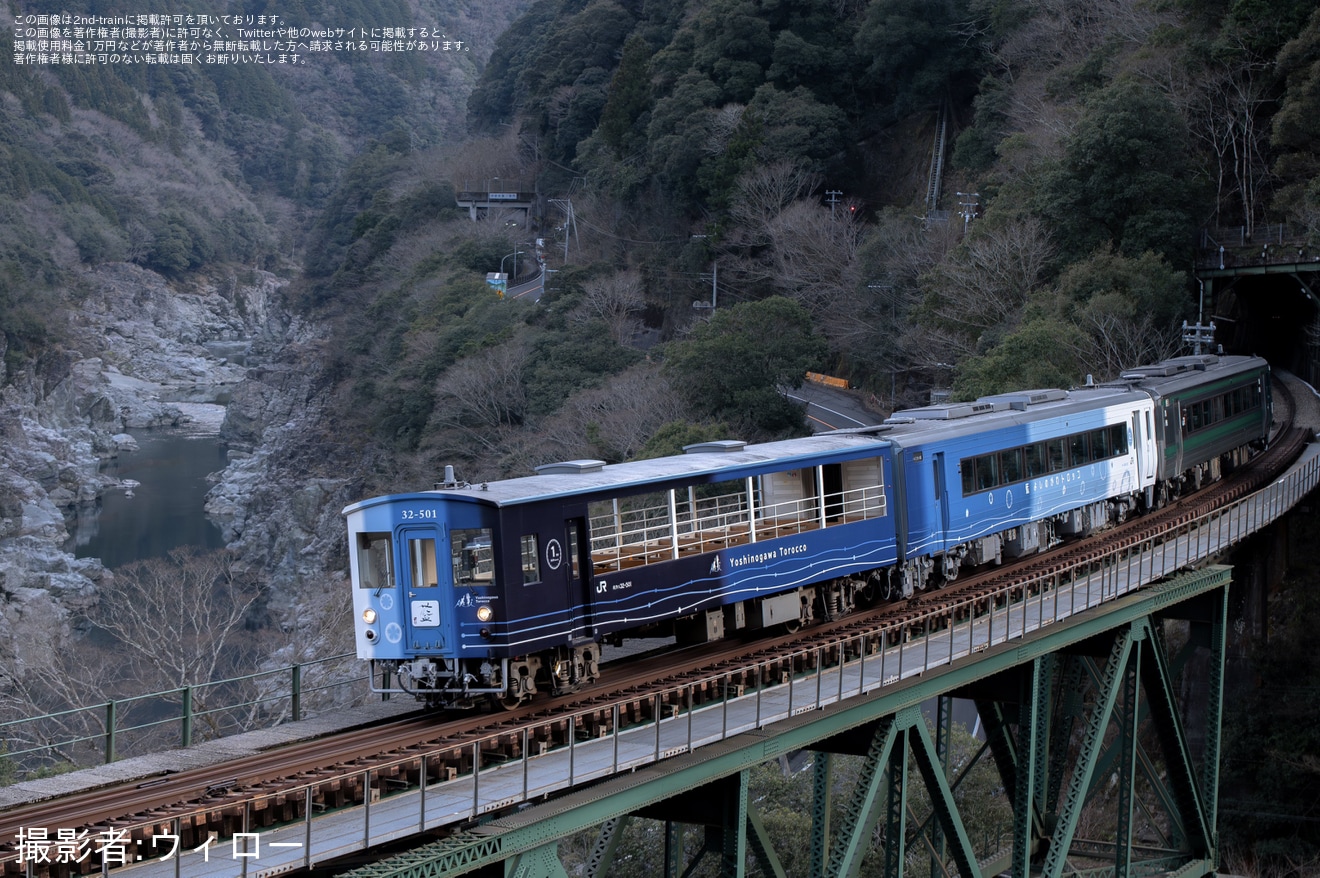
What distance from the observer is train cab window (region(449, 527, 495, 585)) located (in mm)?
12383

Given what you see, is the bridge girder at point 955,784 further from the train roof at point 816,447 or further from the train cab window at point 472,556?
the train roof at point 816,447

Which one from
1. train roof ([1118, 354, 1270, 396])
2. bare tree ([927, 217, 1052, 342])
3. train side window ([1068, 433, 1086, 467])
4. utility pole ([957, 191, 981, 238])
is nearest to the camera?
train side window ([1068, 433, 1086, 467])

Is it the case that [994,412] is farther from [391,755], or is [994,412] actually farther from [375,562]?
[391,755]

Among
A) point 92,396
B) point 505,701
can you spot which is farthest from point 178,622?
point 92,396

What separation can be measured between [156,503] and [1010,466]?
51.7 m

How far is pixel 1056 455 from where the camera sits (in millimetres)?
21391

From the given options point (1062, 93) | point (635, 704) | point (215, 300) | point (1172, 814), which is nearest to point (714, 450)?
point (635, 704)

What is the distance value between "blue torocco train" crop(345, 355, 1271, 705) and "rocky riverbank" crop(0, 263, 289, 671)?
21.5 meters

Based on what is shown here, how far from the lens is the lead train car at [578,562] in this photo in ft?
40.6

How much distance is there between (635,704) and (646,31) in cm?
6075

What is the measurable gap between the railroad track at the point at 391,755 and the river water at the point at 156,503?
141ft

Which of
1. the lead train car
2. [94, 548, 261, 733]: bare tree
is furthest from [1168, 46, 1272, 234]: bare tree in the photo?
[94, 548, 261, 733]: bare tree

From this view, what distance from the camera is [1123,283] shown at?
35812mm

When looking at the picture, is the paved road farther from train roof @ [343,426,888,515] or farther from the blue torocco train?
train roof @ [343,426,888,515]
